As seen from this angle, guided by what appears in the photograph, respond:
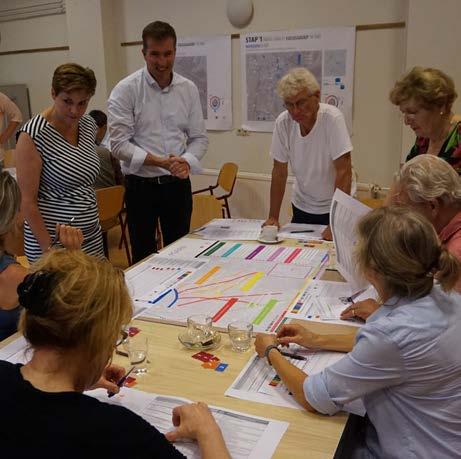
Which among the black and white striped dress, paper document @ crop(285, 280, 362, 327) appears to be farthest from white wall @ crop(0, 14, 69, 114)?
paper document @ crop(285, 280, 362, 327)

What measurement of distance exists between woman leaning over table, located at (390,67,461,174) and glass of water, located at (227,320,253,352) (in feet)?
3.94

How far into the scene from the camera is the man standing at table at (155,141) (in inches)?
112

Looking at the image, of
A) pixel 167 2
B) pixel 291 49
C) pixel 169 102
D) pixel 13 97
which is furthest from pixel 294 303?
pixel 13 97

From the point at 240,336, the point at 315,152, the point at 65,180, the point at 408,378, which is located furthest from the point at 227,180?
the point at 408,378

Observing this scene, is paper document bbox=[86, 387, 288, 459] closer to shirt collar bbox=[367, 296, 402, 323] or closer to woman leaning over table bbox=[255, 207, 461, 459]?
woman leaning over table bbox=[255, 207, 461, 459]

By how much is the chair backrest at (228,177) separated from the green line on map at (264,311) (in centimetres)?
295

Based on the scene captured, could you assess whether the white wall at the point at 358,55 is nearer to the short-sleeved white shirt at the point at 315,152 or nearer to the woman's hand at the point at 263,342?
the short-sleeved white shirt at the point at 315,152

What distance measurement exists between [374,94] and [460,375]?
334 cm

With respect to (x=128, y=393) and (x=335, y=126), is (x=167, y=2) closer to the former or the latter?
(x=335, y=126)

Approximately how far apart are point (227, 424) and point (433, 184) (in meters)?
0.96

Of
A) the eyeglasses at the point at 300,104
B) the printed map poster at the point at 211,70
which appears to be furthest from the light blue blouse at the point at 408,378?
the printed map poster at the point at 211,70

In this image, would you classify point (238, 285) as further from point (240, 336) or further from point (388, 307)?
point (388, 307)

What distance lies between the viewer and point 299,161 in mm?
2955

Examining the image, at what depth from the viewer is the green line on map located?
166cm
